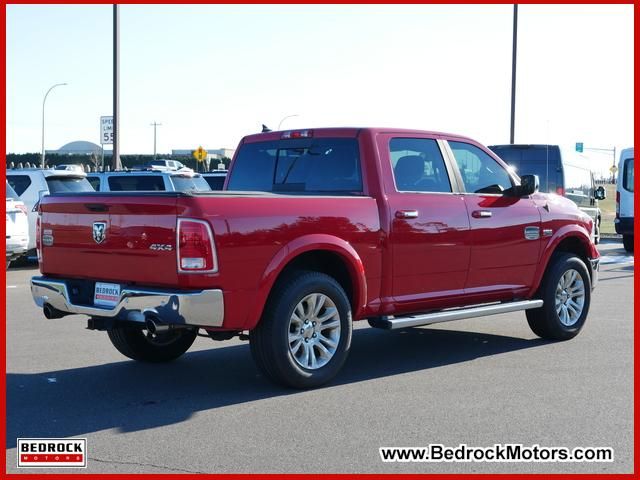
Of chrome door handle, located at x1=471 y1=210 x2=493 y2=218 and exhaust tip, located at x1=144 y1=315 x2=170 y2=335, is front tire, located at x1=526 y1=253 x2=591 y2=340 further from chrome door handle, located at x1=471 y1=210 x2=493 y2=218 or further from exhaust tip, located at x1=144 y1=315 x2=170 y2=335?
exhaust tip, located at x1=144 y1=315 x2=170 y2=335

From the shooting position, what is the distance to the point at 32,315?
1067cm

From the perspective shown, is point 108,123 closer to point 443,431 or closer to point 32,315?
point 32,315

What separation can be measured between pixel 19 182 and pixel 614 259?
1228 centimetres

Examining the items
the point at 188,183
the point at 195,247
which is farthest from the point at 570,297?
the point at 188,183

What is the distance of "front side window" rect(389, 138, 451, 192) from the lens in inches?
306

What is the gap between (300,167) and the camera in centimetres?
807

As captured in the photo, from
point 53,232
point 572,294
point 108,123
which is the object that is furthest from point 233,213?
point 108,123

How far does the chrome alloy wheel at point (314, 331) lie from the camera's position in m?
6.84

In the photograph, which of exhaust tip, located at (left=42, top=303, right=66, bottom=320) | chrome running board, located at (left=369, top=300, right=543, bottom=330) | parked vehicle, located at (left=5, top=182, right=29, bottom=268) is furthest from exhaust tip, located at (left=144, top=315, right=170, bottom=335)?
parked vehicle, located at (left=5, top=182, right=29, bottom=268)

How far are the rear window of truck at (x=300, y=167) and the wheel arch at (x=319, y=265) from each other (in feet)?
2.19

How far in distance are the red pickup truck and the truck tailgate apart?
0.01 meters

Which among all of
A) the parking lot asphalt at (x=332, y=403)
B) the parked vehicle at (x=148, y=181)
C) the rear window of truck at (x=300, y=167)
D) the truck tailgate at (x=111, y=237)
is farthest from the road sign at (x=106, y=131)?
the truck tailgate at (x=111, y=237)

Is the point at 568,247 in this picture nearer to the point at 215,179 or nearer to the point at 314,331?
the point at 314,331

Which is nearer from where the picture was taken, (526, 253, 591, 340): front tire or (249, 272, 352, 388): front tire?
(249, 272, 352, 388): front tire
